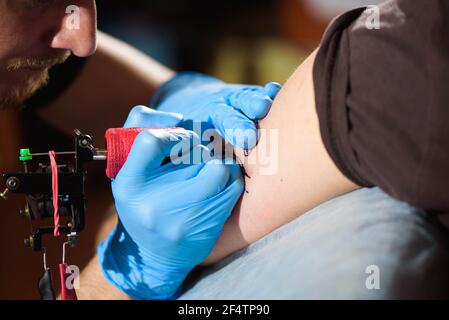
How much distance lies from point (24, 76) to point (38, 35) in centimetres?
12

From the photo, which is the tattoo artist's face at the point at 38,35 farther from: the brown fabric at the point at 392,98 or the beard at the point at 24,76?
the brown fabric at the point at 392,98

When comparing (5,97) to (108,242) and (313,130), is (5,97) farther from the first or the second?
(313,130)

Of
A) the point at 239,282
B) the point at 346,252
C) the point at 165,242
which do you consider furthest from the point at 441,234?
the point at 165,242

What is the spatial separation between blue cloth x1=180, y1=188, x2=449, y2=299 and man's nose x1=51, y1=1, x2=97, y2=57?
49 cm

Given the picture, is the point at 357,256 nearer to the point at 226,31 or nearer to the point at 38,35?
the point at 38,35

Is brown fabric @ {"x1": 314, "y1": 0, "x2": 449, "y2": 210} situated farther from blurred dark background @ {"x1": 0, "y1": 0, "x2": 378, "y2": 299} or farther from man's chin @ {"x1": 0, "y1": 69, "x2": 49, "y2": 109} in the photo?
blurred dark background @ {"x1": 0, "y1": 0, "x2": 378, "y2": 299}

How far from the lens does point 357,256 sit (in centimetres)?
55

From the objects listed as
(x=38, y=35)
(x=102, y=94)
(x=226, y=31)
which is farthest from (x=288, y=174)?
(x=226, y=31)

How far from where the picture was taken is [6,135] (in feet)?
4.43

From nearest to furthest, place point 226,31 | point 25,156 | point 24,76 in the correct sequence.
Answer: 1. point 25,156
2. point 24,76
3. point 226,31

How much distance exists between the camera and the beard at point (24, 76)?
2.86 feet

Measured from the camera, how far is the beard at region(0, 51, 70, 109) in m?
0.87

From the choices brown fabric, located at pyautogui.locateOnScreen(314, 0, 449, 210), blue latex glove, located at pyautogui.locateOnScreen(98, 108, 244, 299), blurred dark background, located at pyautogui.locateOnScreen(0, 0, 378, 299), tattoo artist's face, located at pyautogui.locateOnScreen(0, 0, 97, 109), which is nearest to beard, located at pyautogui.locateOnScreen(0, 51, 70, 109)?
tattoo artist's face, located at pyautogui.locateOnScreen(0, 0, 97, 109)

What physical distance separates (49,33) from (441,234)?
2.31 ft
